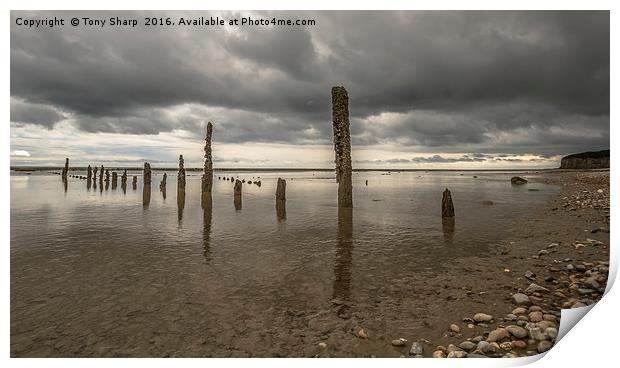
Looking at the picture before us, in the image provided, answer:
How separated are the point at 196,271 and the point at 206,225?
626 cm

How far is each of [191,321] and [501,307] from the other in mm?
4786

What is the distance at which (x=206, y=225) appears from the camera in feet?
44.4

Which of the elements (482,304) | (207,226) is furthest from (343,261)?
(207,226)

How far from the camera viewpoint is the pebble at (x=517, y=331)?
179 inches

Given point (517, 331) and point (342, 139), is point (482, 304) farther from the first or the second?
point (342, 139)

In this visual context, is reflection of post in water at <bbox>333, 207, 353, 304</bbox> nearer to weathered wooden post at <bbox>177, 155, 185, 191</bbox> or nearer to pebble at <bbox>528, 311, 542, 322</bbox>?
pebble at <bbox>528, 311, 542, 322</bbox>

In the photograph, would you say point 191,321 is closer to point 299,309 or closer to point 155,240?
point 299,309

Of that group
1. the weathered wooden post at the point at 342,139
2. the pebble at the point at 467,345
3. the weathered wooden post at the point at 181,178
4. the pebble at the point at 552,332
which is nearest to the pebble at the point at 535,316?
the pebble at the point at 552,332

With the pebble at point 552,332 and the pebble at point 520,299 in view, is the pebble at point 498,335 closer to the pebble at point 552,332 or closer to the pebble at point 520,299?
the pebble at point 552,332

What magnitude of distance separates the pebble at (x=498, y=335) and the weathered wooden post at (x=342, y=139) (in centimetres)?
1233

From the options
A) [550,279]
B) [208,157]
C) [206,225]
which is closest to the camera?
[550,279]

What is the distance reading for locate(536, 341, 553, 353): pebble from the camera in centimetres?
444
